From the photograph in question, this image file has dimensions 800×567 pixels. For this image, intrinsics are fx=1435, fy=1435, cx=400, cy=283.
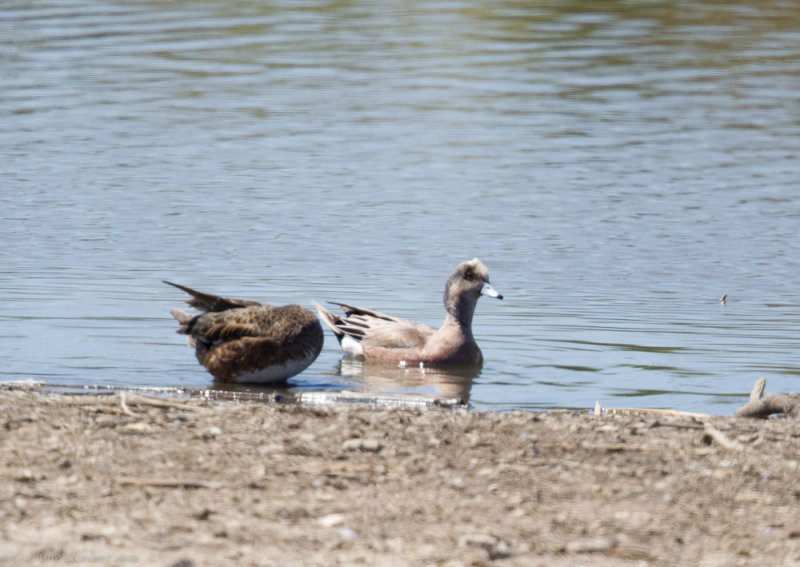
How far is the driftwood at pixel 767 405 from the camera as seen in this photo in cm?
870

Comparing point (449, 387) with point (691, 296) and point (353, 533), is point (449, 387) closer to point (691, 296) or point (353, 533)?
point (691, 296)

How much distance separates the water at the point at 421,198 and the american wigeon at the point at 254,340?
0.24 meters

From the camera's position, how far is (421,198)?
17.2 m

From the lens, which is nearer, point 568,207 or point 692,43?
point 568,207

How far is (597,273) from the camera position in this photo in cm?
1376

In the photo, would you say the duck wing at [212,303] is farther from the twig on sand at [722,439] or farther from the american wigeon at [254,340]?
the twig on sand at [722,439]

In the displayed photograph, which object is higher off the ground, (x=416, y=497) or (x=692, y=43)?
(x=692, y=43)

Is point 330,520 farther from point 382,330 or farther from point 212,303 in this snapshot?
point 382,330

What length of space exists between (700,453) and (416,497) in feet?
5.28

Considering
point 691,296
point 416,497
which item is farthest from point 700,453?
point 691,296

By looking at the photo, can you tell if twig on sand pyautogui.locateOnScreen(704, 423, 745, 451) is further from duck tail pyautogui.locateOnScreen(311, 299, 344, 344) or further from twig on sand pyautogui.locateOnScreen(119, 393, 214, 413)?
duck tail pyautogui.locateOnScreen(311, 299, 344, 344)

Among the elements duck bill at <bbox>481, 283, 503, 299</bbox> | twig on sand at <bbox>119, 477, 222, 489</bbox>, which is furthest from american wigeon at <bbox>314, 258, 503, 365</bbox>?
twig on sand at <bbox>119, 477, 222, 489</bbox>

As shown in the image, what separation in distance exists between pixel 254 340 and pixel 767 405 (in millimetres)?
3407

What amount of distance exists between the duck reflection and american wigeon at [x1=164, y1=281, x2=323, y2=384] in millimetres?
561
